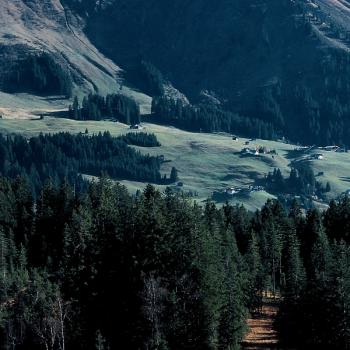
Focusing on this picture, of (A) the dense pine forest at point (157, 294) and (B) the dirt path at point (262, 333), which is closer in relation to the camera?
(A) the dense pine forest at point (157, 294)

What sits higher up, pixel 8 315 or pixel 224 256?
pixel 224 256

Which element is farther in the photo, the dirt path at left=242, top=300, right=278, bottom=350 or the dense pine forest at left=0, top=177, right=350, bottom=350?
the dirt path at left=242, top=300, right=278, bottom=350

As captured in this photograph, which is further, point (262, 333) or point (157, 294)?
point (262, 333)

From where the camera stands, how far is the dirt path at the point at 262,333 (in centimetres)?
9155

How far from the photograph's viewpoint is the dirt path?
9155 cm

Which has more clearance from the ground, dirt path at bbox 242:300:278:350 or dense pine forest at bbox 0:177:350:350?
dense pine forest at bbox 0:177:350:350

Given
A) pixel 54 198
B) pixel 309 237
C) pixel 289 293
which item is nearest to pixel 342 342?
pixel 289 293

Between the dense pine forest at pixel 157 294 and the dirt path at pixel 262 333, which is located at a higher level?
the dense pine forest at pixel 157 294

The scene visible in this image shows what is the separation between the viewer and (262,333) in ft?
333

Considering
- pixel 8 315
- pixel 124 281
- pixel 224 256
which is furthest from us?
pixel 8 315

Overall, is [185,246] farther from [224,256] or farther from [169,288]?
[224,256]

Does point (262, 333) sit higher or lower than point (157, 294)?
lower

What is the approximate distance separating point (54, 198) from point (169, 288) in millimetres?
74706

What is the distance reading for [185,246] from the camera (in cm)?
7644
